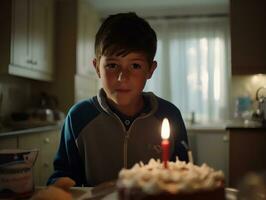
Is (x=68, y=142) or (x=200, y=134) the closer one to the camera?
(x=68, y=142)

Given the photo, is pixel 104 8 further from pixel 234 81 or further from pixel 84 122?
pixel 84 122

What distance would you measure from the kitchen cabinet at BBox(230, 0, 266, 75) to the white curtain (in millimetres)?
789

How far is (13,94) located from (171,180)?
122 inches

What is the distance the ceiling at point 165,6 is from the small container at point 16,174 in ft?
11.9

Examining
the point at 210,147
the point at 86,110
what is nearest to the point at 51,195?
the point at 86,110

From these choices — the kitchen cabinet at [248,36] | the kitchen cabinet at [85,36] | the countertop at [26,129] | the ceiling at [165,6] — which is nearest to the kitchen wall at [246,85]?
the kitchen cabinet at [248,36]

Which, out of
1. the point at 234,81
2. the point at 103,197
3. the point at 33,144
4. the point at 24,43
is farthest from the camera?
the point at 234,81

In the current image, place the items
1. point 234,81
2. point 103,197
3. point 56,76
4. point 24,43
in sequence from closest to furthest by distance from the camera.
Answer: point 103,197 < point 24,43 < point 56,76 < point 234,81

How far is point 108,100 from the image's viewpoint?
3.12 feet

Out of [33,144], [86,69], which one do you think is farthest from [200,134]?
[33,144]

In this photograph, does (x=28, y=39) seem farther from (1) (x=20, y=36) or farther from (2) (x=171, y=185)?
(2) (x=171, y=185)

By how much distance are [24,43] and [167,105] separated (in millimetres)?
2192

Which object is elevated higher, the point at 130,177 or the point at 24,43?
the point at 24,43

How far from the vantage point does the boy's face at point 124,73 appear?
77cm
